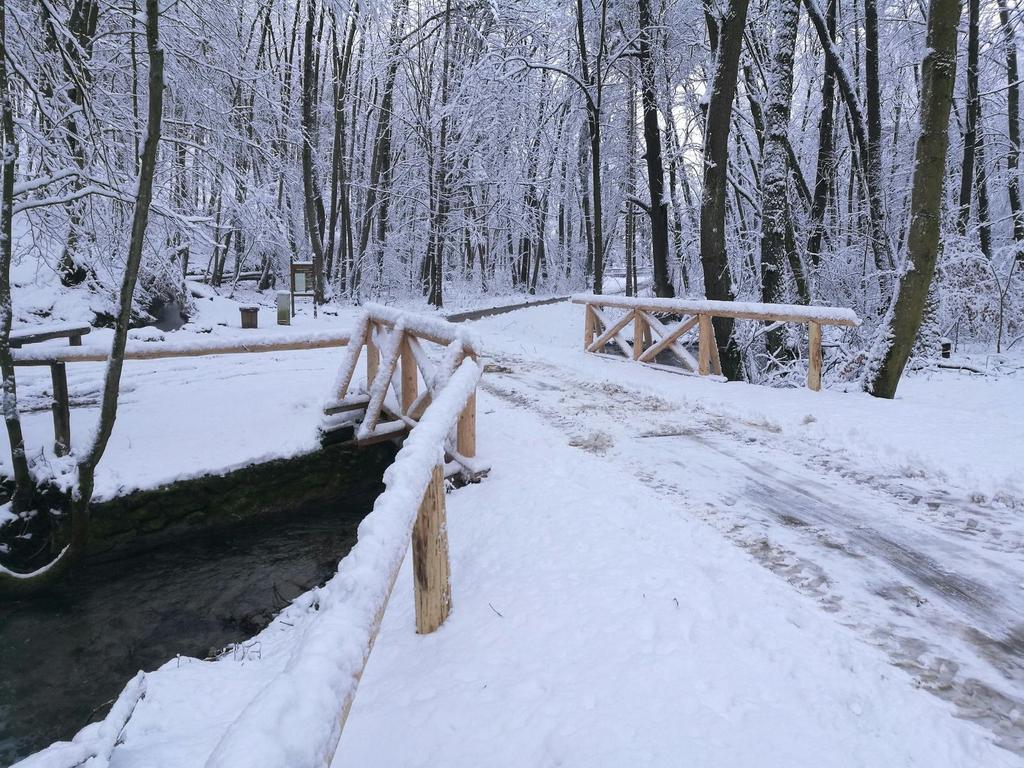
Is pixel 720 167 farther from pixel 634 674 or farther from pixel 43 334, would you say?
pixel 43 334

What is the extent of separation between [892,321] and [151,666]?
8.30m

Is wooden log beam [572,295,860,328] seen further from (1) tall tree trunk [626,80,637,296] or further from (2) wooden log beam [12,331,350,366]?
(1) tall tree trunk [626,80,637,296]

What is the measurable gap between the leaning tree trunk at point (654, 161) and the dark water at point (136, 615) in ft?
35.0

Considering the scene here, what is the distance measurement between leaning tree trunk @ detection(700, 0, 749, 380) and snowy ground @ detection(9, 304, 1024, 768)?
12.2 ft

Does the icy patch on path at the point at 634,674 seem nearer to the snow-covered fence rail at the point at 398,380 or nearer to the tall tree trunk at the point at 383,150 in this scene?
the snow-covered fence rail at the point at 398,380

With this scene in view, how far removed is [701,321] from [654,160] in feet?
22.9

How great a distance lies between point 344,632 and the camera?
151cm

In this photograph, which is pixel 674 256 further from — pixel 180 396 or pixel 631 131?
pixel 180 396

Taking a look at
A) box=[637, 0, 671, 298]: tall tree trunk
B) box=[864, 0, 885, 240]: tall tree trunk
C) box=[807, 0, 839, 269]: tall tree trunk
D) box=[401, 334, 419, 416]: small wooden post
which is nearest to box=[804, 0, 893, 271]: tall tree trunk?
box=[864, 0, 885, 240]: tall tree trunk

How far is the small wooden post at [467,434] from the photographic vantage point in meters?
5.25

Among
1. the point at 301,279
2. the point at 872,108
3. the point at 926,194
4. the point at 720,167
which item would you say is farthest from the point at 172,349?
the point at 872,108

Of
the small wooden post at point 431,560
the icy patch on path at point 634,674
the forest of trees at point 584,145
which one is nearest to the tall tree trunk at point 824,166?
the forest of trees at point 584,145

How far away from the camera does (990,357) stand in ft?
40.0

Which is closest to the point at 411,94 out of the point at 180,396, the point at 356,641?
the point at 180,396
